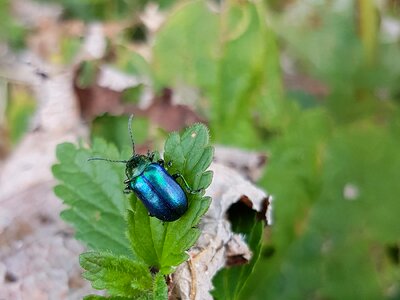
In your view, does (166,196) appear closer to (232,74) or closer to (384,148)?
(232,74)

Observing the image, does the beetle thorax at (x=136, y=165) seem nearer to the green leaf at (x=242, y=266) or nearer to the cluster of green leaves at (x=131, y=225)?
the cluster of green leaves at (x=131, y=225)

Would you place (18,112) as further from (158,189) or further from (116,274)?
(116,274)

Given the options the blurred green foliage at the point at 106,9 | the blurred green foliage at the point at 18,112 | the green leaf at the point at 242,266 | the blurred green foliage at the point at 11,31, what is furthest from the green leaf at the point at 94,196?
the blurred green foliage at the point at 11,31

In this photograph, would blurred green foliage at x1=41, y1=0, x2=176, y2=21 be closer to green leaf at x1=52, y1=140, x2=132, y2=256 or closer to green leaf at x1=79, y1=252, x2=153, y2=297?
green leaf at x1=52, y1=140, x2=132, y2=256

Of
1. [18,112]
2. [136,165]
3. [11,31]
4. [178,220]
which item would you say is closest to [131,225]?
[178,220]

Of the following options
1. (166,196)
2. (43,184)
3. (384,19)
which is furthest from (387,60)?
(166,196)
